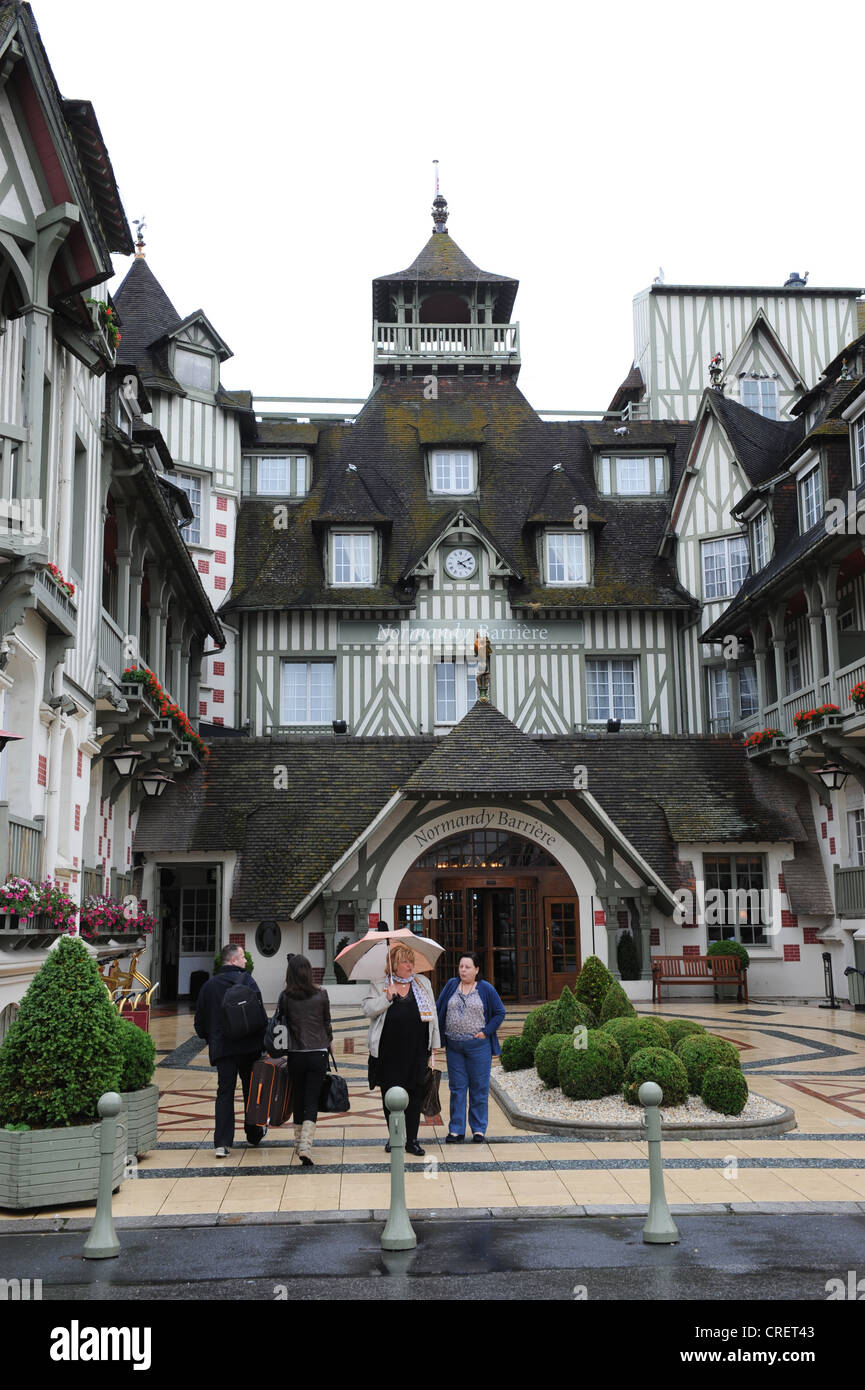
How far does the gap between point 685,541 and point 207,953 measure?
564 inches

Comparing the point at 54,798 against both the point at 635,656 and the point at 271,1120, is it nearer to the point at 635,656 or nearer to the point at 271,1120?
the point at 271,1120

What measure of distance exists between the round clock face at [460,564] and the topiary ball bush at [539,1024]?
16795 millimetres

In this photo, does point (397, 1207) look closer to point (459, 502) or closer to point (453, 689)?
point (453, 689)

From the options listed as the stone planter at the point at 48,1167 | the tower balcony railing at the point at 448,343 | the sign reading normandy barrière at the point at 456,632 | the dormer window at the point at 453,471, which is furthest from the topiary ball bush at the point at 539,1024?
the tower balcony railing at the point at 448,343

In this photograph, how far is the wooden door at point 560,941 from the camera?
22234mm

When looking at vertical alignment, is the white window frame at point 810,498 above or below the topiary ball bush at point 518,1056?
above

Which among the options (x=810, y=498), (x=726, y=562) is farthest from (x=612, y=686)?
(x=810, y=498)

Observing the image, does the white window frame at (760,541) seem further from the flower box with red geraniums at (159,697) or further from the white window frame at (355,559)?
the flower box with red geraniums at (159,697)

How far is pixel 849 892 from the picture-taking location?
2178 cm

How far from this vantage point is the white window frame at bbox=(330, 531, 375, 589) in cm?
2952

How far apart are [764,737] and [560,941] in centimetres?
531

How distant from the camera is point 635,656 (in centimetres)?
2959

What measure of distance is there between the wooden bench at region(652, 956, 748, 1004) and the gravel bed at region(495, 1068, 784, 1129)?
9.56 meters

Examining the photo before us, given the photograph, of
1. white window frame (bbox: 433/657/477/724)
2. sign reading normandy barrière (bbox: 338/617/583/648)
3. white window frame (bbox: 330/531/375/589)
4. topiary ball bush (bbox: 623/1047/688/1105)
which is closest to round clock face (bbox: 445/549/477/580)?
sign reading normandy barrière (bbox: 338/617/583/648)
